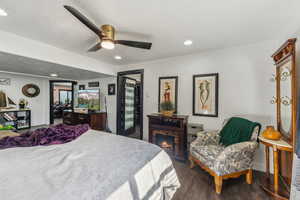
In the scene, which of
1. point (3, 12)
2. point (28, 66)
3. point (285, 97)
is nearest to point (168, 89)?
point (285, 97)

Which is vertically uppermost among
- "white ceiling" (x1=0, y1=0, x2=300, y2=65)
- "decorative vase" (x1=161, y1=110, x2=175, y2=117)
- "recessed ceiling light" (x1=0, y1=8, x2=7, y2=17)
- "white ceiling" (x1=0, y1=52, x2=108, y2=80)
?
"recessed ceiling light" (x1=0, y1=8, x2=7, y2=17)

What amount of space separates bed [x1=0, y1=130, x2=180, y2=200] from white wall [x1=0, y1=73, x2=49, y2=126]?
5.28 metres

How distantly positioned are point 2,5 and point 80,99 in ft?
11.2

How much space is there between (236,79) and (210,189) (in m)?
2.06

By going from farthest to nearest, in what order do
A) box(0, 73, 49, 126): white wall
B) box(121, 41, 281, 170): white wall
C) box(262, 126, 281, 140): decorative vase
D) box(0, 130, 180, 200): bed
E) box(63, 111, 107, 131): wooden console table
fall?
box(0, 73, 49, 126): white wall → box(63, 111, 107, 131): wooden console table → box(121, 41, 281, 170): white wall → box(262, 126, 281, 140): decorative vase → box(0, 130, 180, 200): bed

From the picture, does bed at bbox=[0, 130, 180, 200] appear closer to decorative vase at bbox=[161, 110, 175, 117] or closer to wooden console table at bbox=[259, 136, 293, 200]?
wooden console table at bbox=[259, 136, 293, 200]

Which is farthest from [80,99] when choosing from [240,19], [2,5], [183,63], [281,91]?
[281,91]

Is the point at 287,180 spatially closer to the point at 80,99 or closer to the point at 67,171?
the point at 67,171

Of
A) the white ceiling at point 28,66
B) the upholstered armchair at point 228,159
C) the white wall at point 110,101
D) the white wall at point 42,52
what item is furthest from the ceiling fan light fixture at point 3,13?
the upholstered armchair at point 228,159

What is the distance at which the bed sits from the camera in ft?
2.24

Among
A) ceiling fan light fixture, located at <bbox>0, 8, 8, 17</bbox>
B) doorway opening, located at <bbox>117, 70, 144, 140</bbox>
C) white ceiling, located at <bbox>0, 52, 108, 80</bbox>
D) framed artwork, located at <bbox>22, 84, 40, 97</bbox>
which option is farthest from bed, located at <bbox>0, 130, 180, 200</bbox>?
framed artwork, located at <bbox>22, 84, 40, 97</bbox>

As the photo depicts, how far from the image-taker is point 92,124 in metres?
4.03

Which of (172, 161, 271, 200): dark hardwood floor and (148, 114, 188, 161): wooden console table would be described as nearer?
(172, 161, 271, 200): dark hardwood floor

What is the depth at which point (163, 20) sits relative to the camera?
1.75m
